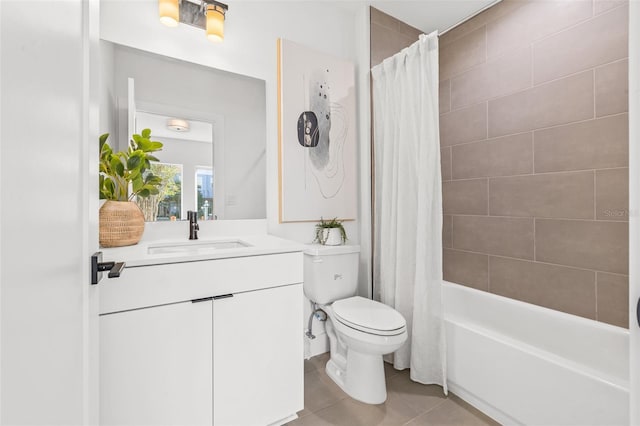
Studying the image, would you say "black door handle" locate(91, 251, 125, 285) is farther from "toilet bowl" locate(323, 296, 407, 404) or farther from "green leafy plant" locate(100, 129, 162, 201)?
"toilet bowl" locate(323, 296, 407, 404)

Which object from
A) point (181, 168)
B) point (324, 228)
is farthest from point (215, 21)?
point (324, 228)

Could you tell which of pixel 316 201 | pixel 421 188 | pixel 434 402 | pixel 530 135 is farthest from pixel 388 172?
pixel 434 402

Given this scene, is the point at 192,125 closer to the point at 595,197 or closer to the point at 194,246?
the point at 194,246

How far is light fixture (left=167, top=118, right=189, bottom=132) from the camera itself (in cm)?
162

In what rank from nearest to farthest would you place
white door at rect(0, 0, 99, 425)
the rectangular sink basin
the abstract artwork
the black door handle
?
white door at rect(0, 0, 99, 425), the black door handle, the rectangular sink basin, the abstract artwork

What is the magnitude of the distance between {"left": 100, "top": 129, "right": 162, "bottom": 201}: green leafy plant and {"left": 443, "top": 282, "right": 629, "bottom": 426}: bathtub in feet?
5.90

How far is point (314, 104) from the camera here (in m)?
2.03

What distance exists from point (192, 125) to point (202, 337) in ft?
3.79

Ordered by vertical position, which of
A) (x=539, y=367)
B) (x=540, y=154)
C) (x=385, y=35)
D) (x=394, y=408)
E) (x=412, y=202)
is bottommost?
(x=394, y=408)

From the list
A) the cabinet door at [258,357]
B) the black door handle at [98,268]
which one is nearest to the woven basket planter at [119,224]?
the cabinet door at [258,357]

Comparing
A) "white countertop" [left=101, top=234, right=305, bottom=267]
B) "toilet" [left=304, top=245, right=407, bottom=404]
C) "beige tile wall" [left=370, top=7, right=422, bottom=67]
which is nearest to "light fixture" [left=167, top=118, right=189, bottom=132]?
"white countertop" [left=101, top=234, right=305, bottom=267]

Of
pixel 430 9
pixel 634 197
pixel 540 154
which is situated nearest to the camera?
pixel 634 197

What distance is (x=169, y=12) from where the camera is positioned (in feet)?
4.99

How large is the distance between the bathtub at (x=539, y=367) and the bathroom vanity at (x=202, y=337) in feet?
2.99
